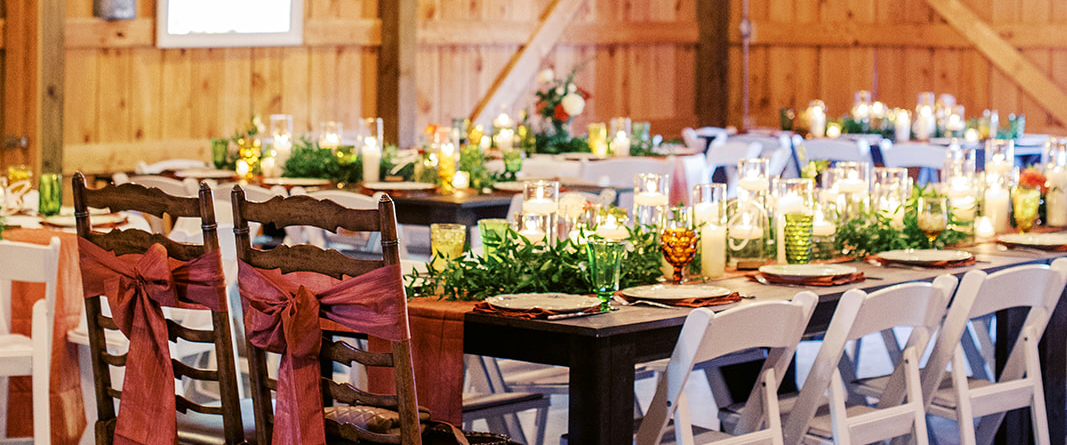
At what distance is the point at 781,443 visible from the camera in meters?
3.16

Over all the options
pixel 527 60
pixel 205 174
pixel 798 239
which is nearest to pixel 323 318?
pixel 798 239

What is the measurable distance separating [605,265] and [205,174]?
372 centimetres

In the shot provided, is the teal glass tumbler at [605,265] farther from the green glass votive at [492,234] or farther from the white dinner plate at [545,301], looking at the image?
the green glass votive at [492,234]

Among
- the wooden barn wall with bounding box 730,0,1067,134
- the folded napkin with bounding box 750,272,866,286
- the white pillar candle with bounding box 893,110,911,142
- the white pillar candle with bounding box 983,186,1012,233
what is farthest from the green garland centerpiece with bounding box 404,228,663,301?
the wooden barn wall with bounding box 730,0,1067,134

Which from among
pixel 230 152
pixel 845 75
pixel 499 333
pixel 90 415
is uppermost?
pixel 845 75

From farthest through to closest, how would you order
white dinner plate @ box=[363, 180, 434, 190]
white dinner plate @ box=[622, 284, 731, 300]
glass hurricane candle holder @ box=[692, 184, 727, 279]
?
white dinner plate @ box=[363, 180, 434, 190], glass hurricane candle holder @ box=[692, 184, 727, 279], white dinner plate @ box=[622, 284, 731, 300]

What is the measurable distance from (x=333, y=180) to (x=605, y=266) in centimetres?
336

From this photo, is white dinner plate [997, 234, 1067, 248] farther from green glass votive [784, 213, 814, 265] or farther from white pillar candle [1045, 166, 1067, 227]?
green glass votive [784, 213, 814, 265]

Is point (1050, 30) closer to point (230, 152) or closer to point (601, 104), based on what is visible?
point (601, 104)

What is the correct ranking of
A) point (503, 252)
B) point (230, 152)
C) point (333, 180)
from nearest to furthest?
point (503, 252), point (333, 180), point (230, 152)

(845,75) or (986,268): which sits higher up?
(845,75)

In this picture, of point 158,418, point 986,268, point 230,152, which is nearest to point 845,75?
point 230,152

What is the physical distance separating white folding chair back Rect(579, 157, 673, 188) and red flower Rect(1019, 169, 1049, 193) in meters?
2.45

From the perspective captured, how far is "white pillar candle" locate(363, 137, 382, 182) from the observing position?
6.29m
